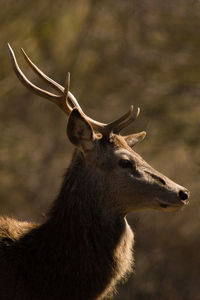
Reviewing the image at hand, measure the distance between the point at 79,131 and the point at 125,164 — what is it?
46 cm

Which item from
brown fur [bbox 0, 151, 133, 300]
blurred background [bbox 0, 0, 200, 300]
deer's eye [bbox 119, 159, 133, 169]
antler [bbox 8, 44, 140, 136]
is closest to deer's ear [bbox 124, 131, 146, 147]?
antler [bbox 8, 44, 140, 136]

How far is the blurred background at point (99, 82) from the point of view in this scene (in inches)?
431

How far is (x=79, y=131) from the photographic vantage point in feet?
16.2

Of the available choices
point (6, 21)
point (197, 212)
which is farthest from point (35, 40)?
point (197, 212)

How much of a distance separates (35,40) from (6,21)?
2.37ft

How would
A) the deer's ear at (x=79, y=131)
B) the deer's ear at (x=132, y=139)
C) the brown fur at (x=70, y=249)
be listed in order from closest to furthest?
the brown fur at (x=70, y=249) → the deer's ear at (x=79, y=131) → the deer's ear at (x=132, y=139)

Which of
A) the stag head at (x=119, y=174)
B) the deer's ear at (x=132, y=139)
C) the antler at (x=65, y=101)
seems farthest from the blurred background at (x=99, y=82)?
the stag head at (x=119, y=174)

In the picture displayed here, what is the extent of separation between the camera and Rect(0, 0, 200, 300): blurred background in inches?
431

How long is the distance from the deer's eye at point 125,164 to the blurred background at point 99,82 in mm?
5236

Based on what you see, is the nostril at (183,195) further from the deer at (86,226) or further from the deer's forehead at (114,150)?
the deer's forehead at (114,150)

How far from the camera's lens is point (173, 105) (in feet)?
37.1

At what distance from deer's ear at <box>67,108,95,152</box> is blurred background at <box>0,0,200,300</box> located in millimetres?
5292

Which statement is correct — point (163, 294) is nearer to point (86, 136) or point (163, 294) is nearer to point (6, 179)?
point (6, 179)

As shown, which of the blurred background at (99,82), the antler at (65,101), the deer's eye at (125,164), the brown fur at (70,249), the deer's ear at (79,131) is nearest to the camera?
the brown fur at (70,249)
